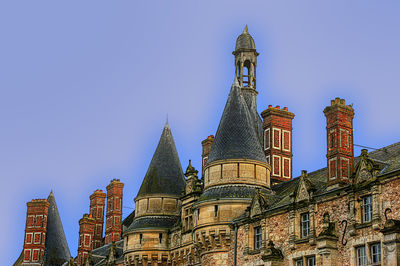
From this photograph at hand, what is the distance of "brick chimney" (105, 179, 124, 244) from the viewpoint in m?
55.2

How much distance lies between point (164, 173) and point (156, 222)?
128 inches

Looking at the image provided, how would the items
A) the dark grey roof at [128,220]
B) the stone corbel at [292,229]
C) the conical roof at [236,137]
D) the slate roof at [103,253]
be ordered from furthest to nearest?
the dark grey roof at [128,220]
the slate roof at [103,253]
the conical roof at [236,137]
the stone corbel at [292,229]

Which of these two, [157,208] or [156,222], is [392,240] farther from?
[157,208]

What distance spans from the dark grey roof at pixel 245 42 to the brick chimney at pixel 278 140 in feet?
24.7

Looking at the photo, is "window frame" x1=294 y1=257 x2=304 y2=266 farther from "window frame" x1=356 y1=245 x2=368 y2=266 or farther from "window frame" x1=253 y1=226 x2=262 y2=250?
"window frame" x1=356 y1=245 x2=368 y2=266

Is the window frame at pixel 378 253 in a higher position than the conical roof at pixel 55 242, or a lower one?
lower

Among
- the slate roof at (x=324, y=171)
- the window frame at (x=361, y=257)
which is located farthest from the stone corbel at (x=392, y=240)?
the slate roof at (x=324, y=171)

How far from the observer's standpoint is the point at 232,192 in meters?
36.1

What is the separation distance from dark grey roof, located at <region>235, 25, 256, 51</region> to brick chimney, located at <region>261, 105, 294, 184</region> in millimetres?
7518

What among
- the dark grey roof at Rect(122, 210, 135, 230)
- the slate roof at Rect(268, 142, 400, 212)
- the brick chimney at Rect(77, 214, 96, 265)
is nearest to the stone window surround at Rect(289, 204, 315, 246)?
the slate roof at Rect(268, 142, 400, 212)

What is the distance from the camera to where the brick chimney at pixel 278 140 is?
4381 centimetres

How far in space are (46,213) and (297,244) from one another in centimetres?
3661

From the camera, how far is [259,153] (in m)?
37.5

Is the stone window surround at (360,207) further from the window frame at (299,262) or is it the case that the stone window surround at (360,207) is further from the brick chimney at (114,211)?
the brick chimney at (114,211)
